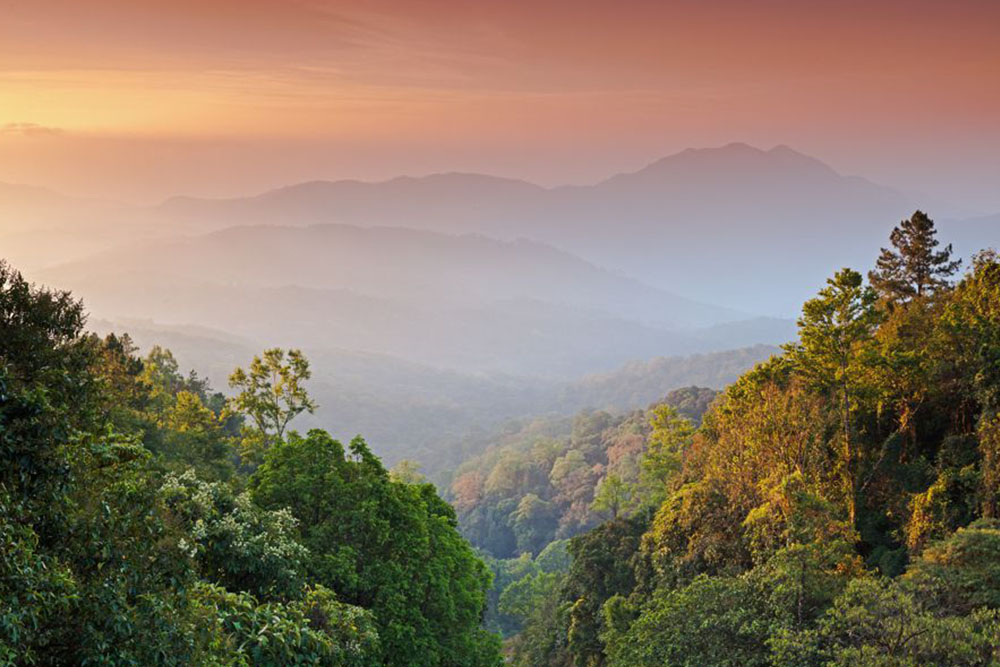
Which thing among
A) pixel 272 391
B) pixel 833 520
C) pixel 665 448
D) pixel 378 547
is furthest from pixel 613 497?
pixel 378 547

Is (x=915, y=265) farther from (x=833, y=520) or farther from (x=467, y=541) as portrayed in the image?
(x=467, y=541)

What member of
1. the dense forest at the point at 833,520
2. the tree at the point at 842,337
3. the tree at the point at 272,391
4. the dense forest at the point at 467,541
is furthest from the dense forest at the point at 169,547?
the tree at the point at 272,391

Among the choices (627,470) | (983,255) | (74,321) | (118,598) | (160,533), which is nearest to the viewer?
(118,598)

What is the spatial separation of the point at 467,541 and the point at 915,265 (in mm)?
32212

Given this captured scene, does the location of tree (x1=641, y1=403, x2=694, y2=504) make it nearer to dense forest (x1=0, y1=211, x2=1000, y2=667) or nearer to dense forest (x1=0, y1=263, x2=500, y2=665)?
dense forest (x1=0, y1=211, x2=1000, y2=667)

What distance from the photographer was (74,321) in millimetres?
8953

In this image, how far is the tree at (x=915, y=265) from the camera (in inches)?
1506

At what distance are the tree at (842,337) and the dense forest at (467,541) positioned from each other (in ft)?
0.27

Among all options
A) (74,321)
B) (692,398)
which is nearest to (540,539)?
(692,398)

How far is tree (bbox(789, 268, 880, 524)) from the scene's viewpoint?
20969mm

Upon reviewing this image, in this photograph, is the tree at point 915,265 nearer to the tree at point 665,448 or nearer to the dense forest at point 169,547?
the tree at point 665,448

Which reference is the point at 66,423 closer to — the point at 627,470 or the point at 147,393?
the point at 147,393

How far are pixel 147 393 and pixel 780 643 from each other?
1185 inches

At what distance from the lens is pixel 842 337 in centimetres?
2152
